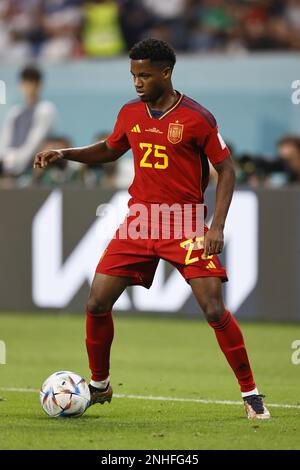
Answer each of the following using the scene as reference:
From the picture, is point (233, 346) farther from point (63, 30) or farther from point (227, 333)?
point (63, 30)

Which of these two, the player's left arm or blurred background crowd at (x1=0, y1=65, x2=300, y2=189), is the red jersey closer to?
the player's left arm

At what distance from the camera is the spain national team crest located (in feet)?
23.1

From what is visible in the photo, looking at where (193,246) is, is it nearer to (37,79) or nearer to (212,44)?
(37,79)

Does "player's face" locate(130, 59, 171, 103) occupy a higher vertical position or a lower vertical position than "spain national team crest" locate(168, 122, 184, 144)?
higher

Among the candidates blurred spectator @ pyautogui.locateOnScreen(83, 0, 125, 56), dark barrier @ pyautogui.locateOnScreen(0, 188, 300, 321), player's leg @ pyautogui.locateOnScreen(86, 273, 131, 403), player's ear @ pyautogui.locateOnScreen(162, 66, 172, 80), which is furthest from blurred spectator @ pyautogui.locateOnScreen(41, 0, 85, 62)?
player's leg @ pyautogui.locateOnScreen(86, 273, 131, 403)

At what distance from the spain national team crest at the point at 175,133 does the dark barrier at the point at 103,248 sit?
213 inches

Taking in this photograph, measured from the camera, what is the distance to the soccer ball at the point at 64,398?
709cm

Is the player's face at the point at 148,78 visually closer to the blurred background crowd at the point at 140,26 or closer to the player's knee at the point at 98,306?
the player's knee at the point at 98,306

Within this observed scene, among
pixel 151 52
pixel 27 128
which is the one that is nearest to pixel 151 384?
pixel 151 52

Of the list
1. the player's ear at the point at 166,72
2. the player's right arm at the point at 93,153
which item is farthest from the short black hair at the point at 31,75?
the player's ear at the point at 166,72

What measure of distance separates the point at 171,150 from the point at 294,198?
18.2ft

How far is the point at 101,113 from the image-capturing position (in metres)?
16.2

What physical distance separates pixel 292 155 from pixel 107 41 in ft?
15.6
